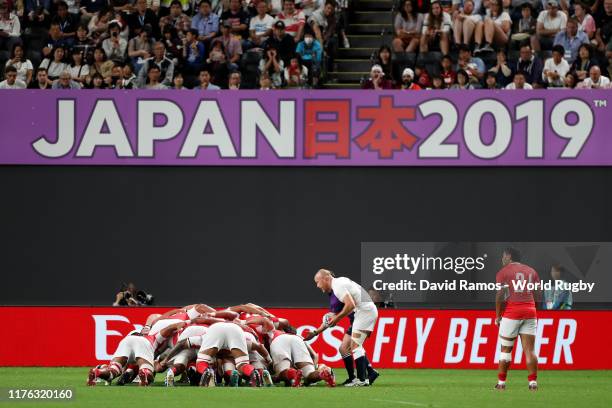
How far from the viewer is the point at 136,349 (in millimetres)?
18500

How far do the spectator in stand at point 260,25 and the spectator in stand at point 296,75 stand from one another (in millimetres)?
1065

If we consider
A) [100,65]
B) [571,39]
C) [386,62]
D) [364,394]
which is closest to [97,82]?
[100,65]

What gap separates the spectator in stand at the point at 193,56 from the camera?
2706cm

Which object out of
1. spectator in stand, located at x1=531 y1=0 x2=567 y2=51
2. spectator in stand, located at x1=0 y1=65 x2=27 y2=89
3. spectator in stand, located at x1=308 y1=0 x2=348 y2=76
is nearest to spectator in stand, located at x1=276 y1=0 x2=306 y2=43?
spectator in stand, located at x1=308 y1=0 x2=348 y2=76

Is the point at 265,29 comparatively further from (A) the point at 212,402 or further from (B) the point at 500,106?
(A) the point at 212,402

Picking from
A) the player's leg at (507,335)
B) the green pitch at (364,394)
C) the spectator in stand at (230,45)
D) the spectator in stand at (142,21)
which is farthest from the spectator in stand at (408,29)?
the player's leg at (507,335)

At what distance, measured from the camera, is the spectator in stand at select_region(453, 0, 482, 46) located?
86.7 ft

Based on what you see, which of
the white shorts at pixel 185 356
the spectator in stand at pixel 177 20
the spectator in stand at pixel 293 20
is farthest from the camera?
the spectator in stand at pixel 177 20

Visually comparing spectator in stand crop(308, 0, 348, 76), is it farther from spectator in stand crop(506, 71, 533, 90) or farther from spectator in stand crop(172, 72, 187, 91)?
spectator in stand crop(506, 71, 533, 90)

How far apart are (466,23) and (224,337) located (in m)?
11.0

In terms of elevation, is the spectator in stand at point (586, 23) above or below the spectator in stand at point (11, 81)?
above

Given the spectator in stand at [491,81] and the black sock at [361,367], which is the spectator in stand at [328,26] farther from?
the black sock at [361,367]

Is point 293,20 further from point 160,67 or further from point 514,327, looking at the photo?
point 514,327

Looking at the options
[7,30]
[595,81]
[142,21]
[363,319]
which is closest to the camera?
[363,319]
